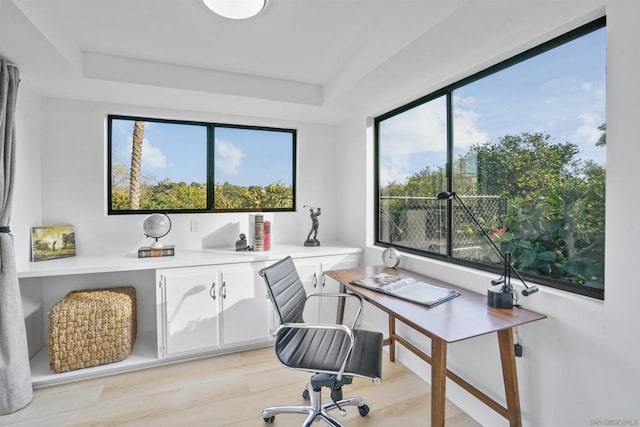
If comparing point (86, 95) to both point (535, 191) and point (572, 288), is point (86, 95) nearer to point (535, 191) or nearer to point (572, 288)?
point (535, 191)

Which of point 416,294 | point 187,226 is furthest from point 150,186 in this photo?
point 416,294

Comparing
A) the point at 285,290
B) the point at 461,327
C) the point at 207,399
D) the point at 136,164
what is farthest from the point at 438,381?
the point at 136,164

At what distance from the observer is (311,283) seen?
293 cm

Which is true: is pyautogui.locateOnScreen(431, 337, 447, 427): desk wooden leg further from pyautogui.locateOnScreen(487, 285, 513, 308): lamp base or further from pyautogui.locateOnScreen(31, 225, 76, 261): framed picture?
pyautogui.locateOnScreen(31, 225, 76, 261): framed picture

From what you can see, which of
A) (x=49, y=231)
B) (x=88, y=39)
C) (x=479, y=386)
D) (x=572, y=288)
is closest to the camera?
(x=572, y=288)

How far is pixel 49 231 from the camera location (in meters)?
2.54

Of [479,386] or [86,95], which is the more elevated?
[86,95]

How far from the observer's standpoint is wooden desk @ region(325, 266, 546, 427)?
4.55ft

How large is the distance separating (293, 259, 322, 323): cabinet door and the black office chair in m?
0.83

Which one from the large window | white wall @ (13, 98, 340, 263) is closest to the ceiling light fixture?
the large window

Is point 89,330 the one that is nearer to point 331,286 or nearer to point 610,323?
point 331,286

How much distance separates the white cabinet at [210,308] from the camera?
2.49 meters

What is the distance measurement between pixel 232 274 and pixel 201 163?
48.5 inches

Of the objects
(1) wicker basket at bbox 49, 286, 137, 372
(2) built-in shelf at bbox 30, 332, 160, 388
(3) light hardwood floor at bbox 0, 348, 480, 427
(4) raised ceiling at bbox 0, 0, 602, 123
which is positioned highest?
(4) raised ceiling at bbox 0, 0, 602, 123
